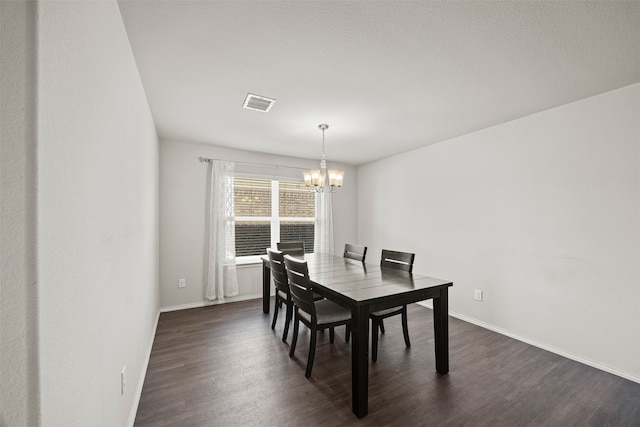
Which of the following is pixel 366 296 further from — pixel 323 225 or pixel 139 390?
pixel 323 225

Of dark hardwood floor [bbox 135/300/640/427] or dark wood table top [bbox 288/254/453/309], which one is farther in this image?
dark wood table top [bbox 288/254/453/309]

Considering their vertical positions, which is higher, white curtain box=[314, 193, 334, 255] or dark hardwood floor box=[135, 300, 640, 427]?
white curtain box=[314, 193, 334, 255]

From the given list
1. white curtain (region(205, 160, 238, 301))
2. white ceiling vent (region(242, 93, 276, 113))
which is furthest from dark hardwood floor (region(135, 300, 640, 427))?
white ceiling vent (region(242, 93, 276, 113))

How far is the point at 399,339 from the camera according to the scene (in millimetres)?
2840

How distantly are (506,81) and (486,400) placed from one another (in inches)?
96.0

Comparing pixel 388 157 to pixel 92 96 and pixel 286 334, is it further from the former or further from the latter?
pixel 92 96

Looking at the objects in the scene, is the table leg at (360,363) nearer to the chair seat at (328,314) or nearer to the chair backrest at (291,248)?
the chair seat at (328,314)

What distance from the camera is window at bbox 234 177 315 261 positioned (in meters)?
4.32

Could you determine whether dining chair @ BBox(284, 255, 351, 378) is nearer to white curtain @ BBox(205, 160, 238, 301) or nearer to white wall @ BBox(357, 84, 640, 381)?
white curtain @ BBox(205, 160, 238, 301)

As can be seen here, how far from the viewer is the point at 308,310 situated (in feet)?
7.46

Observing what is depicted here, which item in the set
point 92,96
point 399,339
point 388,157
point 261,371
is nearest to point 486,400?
point 399,339

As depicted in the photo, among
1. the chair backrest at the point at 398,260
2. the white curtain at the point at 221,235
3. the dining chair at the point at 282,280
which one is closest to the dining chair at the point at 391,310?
the chair backrest at the point at 398,260

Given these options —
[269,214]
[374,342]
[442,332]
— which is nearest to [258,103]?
[269,214]

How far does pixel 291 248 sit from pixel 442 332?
2324mm
